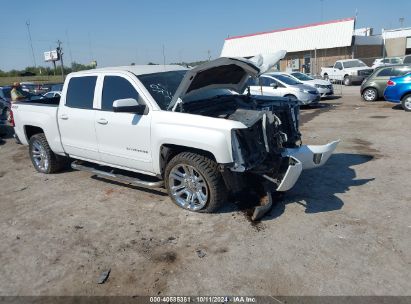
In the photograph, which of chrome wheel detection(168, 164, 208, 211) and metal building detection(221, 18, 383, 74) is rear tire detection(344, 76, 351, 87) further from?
chrome wheel detection(168, 164, 208, 211)

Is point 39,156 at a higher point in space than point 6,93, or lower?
lower

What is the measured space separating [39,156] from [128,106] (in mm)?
3532

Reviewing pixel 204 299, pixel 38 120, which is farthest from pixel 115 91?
pixel 204 299

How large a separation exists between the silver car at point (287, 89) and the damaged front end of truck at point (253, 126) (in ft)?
28.2

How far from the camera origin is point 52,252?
418 cm

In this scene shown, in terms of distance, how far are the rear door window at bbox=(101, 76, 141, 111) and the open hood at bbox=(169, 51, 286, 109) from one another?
72 centimetres

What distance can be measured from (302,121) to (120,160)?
26.3 ft

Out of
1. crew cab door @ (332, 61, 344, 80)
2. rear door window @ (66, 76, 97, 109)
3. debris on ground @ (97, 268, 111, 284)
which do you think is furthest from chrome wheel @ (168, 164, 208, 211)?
crew cab door @ (332, 61, 344, 80)

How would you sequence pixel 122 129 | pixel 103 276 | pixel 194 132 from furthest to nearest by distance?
pixel 122 129 → pixel 194 132 → pixel 103 276

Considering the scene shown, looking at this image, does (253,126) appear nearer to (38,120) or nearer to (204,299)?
(204,299)

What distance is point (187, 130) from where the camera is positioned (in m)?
4.56

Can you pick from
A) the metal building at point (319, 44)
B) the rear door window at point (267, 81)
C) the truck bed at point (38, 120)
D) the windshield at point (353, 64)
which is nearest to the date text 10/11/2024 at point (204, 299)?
the truck bed at point (38, 120)

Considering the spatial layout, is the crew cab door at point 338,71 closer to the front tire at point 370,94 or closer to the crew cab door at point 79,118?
the front tire at point 370,94

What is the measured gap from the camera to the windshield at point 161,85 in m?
5.07
